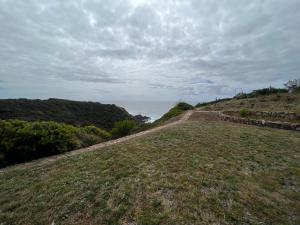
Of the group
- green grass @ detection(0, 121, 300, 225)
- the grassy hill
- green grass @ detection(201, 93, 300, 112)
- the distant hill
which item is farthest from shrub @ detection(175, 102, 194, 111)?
green grass @ detection(0, 121, 300, 225)

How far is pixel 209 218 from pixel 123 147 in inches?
182

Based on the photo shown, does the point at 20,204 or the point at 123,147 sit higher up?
the point at 123,147

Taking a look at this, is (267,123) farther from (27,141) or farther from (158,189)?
(27,141)

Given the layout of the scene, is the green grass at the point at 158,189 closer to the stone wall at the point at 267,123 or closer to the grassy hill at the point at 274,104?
the stone wall at the point at 267,123

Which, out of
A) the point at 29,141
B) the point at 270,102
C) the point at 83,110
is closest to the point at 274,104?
the point at 270,102

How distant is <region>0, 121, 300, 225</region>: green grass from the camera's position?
9.45 feet

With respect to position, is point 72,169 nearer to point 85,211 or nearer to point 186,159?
point 85,211

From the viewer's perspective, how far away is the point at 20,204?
340 centimetres

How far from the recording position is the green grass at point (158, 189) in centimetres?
288

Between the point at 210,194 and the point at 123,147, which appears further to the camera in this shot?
the point at 123,147

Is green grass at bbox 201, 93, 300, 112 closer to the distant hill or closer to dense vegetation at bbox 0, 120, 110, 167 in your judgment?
dense vegetation at bbox 0, 120, 110, 167

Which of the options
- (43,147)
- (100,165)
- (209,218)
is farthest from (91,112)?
(209,218)

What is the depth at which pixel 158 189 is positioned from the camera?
11.8 feet

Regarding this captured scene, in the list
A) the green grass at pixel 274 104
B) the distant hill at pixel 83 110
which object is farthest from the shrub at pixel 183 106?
the distant hill at pixel 83 110
